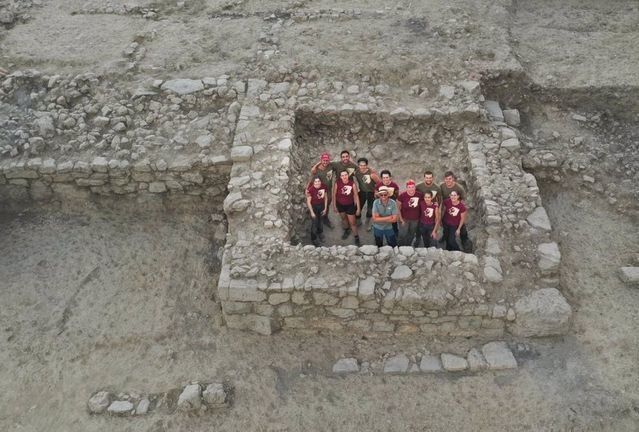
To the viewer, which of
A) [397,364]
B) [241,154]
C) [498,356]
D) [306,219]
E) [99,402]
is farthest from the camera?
[306,219]

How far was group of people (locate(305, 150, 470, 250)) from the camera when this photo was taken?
Answer: 7.77 m

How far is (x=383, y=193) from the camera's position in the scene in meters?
7.61

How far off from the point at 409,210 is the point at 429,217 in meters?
0.34

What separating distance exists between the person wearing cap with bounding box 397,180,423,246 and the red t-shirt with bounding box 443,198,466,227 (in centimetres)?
43

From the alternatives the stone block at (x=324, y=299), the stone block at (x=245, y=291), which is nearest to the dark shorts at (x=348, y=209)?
the stone block at (x=324, y=299)

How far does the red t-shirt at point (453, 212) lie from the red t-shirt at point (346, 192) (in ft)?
4.90

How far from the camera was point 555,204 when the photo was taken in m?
9.34

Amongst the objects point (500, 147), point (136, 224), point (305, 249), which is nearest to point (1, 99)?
point (136, 224)

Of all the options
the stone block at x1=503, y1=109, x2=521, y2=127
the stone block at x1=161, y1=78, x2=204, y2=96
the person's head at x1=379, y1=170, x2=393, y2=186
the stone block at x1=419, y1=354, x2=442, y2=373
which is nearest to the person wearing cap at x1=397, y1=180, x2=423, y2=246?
the person's head at x1=379, y1=170, x2=393, y2=186

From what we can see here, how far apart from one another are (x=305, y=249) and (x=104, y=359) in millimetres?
3501

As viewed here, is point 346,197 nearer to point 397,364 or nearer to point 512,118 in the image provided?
point 397,364

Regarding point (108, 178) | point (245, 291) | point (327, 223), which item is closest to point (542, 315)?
point (327, 223)

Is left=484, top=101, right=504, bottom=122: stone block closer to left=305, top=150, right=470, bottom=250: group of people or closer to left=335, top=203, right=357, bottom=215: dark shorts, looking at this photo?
left=305, top=150, right=470, bottom=250: group of people

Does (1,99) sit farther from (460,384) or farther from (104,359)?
(460,384)
